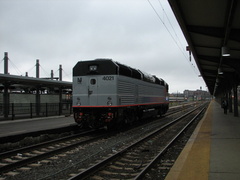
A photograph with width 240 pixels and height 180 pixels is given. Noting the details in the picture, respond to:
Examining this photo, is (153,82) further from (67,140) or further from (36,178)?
(36,178)

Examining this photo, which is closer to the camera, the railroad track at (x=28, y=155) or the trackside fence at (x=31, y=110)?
the railroad track at (x=28, y=155)

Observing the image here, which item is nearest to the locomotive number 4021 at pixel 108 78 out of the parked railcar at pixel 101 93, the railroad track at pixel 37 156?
the parked railcar at pixel 101 93

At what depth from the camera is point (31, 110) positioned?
1984 centimetres

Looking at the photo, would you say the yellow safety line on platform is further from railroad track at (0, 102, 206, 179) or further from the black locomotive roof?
the black locomotive roof

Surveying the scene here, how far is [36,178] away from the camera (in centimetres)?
597

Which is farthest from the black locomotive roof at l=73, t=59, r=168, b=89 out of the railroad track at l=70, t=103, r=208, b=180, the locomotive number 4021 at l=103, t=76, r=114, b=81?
the railroad track at l=70, t=103, r=208, b=180

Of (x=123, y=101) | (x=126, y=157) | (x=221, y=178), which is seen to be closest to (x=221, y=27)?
(x=123, y=101)

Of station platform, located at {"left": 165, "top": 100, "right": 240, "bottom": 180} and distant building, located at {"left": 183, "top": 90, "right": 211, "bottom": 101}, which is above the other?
distant building, located at {"left": 183, "top": 90, "right": 211, "bottom": 101}

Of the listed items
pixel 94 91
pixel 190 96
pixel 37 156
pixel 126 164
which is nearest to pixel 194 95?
pixel 190 96

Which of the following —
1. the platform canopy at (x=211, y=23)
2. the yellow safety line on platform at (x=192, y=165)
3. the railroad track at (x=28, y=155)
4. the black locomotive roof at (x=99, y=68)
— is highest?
the platform canopy at (x=211, y=23)

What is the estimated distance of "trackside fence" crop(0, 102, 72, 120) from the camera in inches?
733

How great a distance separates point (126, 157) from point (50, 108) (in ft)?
53.1

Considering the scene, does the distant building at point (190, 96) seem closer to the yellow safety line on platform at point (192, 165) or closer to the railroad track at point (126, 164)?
the railroad track at point (126, 164)

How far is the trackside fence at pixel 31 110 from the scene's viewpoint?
1862 centimetres
